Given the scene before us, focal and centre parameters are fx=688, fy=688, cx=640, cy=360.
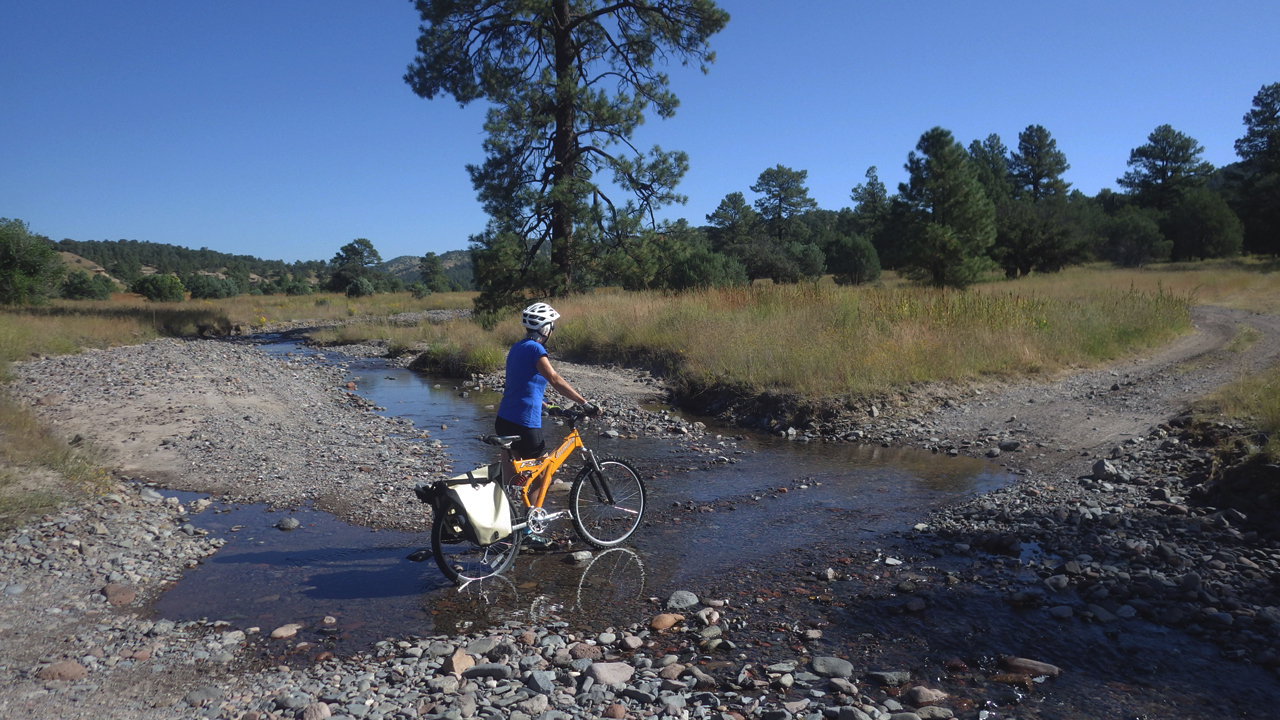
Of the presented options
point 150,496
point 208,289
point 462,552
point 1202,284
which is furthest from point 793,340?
point 208,289

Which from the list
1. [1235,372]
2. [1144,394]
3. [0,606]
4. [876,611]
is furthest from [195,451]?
[1235,372]

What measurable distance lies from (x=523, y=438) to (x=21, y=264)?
124ft

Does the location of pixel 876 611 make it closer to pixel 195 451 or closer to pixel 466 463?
pixel 466 463

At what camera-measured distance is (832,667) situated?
14.1ft

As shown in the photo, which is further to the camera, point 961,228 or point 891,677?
point 961,228

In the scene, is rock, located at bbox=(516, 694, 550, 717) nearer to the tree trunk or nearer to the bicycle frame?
the bicycle frame

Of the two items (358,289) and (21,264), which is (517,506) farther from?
(358,289)

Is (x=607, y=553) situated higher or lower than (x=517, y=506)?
lower

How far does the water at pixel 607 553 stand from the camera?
516 cm

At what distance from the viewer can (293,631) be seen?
15.8ft

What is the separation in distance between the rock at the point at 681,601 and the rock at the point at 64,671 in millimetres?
3678

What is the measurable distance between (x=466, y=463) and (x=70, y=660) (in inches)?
230

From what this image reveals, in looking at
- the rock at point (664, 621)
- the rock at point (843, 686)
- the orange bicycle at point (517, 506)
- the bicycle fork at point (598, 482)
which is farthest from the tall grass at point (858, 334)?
the rock at point (843, 686)

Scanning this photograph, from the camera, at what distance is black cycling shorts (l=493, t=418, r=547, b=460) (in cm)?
608
